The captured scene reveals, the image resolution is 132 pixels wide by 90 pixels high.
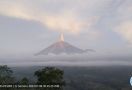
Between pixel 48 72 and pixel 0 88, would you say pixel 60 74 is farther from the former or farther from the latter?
pixel 0 88

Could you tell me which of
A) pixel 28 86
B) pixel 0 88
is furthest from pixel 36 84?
pixel 0 88

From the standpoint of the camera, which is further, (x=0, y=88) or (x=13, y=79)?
(x=13, y=79)

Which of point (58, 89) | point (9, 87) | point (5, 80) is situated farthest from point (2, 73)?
point (58, 89)

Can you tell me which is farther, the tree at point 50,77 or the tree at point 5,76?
the tree at point 5,76

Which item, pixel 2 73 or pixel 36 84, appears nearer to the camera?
pixel 36 84

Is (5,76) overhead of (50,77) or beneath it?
overhead

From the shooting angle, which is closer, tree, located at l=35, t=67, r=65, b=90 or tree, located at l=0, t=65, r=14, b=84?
tree, located at l=35, t=67, r=65, b=90

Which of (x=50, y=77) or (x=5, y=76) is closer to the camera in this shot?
(x=50, y=77)

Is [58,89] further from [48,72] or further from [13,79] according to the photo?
[13,79]
